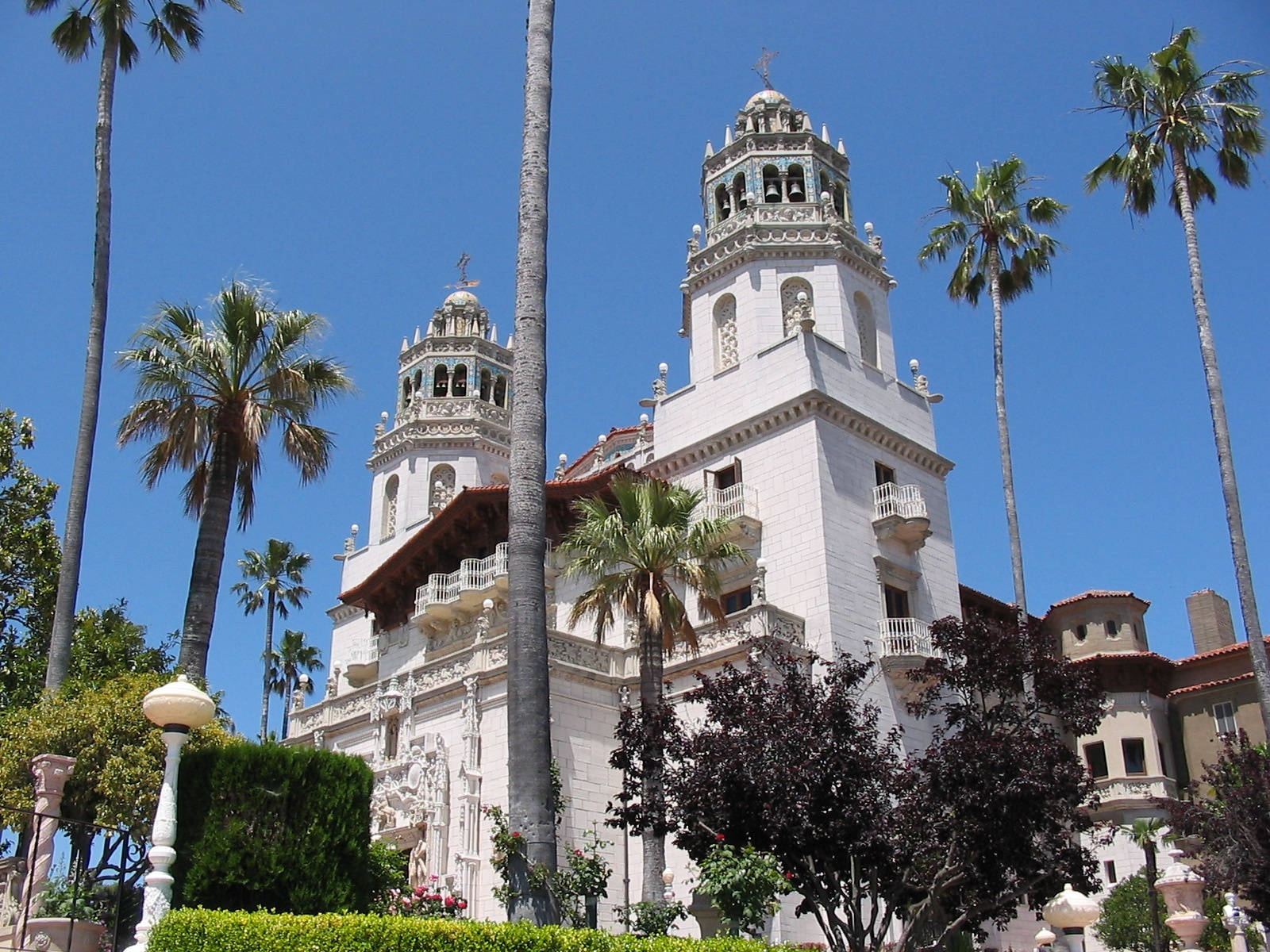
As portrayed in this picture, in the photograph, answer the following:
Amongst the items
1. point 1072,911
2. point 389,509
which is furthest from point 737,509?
point 389,509

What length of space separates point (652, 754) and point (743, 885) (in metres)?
3.54

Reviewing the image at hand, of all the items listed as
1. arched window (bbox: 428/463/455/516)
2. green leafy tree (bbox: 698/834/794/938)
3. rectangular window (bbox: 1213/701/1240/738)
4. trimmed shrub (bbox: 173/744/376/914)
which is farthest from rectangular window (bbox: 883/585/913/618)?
arched window (bbox: 428/463/455/516)

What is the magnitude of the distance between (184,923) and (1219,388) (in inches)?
865

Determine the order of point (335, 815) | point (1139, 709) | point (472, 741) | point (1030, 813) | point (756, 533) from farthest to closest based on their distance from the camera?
point (1139, 709), point (756, 533), point (472, 741), point (1030, 813), point (335, 815)

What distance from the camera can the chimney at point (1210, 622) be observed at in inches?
1849

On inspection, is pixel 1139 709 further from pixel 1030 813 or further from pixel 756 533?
pixel 1030 813

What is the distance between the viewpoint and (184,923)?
41.2ft

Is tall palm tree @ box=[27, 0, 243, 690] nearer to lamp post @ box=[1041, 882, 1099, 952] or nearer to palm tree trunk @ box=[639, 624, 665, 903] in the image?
palm tree trunk @ box=[639, 624, 665, 903]

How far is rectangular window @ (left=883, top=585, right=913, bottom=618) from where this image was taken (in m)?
31.8

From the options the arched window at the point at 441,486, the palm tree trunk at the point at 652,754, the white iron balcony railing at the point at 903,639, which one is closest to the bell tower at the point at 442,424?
the arched window at the point at 441,486

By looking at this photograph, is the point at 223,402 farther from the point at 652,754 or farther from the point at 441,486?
the point at 441,486

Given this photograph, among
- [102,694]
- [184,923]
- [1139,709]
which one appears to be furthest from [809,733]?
[1139,709]

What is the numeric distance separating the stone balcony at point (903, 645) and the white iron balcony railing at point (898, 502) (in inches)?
113

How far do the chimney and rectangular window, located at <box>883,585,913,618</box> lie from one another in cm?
2115
